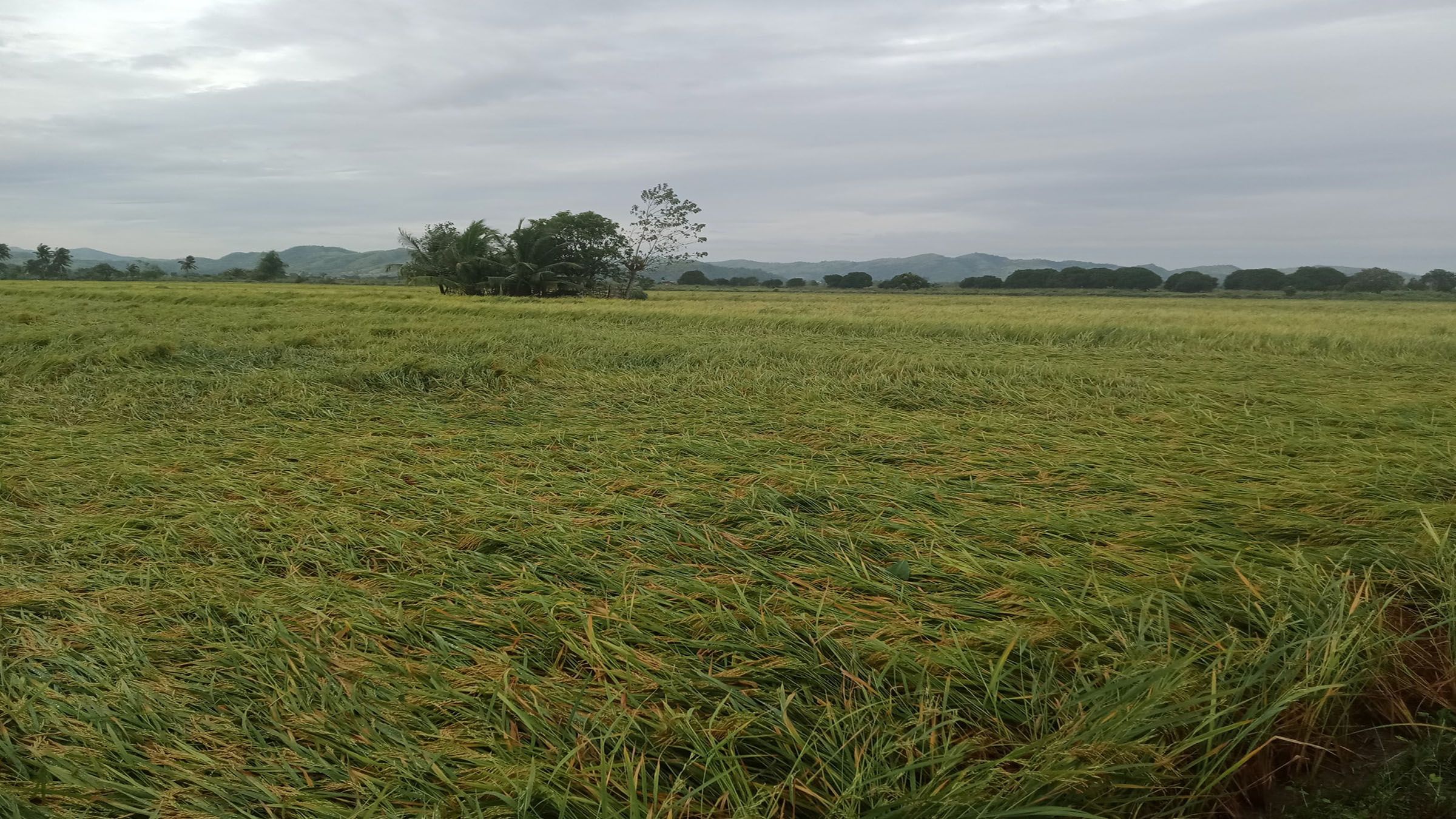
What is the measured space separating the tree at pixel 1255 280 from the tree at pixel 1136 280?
3.12 meters

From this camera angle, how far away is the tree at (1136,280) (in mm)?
38500

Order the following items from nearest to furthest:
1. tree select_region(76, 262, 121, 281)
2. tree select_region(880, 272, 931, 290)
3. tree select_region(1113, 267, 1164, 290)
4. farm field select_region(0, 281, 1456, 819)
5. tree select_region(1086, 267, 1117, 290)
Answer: farm field select_region(0, 281, 1456, 819)
tree select_region(1113, 267, 1164, 290)
tree select_region(1086, 267, 1117, 290)
tree select_region(880, 272, 931, 290)
tree select_region(76, 262, 121, 281)

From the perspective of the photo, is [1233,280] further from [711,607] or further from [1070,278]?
[711,607]

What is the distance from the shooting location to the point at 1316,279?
1432 inches

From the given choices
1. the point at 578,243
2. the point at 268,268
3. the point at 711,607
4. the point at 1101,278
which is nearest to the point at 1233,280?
the point at 1101,278

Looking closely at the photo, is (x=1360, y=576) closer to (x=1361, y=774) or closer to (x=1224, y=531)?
(x=1224, y=531)

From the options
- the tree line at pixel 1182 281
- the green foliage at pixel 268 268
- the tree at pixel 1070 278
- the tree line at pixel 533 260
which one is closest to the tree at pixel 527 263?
the tree line at pixel 533 260

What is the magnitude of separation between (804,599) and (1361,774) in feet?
3.57

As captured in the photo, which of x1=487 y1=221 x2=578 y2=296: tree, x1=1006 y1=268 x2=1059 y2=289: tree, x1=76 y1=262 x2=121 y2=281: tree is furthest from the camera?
x1=76 y1=262 x2=121 y2=281: tree

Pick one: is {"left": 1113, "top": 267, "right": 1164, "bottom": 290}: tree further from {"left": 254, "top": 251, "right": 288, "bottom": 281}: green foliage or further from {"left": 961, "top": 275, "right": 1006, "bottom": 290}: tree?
{"left": 254, "top": 251, "right": 288, "bottom": 281}: green foliage

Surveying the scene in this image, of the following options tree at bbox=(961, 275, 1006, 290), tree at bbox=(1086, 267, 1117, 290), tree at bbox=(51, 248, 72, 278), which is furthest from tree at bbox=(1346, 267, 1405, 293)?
tree at bbox=(51, 248, 72, 278)

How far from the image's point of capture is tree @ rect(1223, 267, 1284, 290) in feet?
121

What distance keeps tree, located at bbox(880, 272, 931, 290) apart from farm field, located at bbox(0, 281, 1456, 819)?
129ft

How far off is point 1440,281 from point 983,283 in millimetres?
21567
